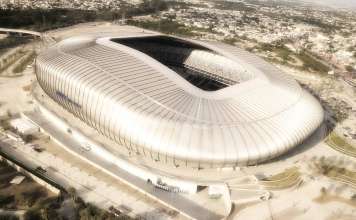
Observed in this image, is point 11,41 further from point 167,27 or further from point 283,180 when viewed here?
point 283,180

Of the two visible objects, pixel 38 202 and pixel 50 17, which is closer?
pixel 38 202

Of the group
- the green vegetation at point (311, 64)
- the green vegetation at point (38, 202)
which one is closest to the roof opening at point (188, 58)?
the green vegetation at point (38, 202)

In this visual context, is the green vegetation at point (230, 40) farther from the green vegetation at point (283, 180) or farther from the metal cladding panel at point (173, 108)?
the green vegetation at point (283, 180)

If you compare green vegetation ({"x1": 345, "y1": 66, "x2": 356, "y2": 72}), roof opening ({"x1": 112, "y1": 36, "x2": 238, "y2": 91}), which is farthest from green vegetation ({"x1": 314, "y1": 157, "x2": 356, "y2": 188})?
green vegetation ({"x1": 345, "y1": 66, "x2": 356, "y2": 72})

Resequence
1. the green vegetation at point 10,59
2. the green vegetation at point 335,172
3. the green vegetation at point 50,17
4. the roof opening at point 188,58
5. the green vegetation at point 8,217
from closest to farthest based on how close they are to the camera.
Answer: the green vegetation at point 8,217 → the green vegetation at point 335,172 → the roof opening at point 188,58 → the green vegetation at point 10,59 → the green vegetation at point 50,17

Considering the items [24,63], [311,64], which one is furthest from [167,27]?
[24,63]
